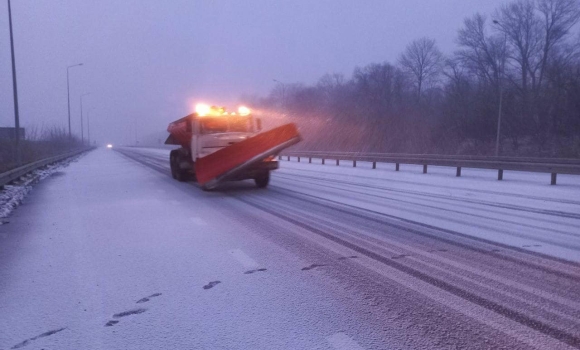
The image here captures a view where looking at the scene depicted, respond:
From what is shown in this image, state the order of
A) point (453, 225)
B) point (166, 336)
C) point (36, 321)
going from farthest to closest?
point (453, 225) → point (36, 321) → point (166, 336)

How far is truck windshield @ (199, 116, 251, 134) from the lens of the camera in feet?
52.6

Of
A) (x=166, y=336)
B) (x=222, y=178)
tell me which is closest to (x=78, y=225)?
(x=222, y=178)

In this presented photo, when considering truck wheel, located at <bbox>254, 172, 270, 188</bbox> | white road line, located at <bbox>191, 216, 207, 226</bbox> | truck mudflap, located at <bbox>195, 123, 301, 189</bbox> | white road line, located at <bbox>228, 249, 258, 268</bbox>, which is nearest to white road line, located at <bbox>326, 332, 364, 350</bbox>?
white road line, located at <bbox>228, 249, 258, 268</bbox>

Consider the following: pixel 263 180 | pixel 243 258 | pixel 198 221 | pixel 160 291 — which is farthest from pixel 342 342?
pixel 263 180

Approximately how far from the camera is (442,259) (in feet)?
20.7

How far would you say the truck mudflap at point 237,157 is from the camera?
13883 mm

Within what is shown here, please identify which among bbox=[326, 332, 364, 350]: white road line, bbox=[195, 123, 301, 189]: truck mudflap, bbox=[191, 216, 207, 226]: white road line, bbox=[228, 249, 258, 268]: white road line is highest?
bbox=[195, 123, 301, 189]: truck mudflap

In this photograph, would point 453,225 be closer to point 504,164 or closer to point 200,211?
point 200,211

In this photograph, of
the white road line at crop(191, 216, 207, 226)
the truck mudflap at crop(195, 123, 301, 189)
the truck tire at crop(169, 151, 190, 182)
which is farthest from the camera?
the truck tire at crop(169, 151, 190, 182)

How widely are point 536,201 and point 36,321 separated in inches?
483

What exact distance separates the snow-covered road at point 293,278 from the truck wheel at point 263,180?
14.8 ft

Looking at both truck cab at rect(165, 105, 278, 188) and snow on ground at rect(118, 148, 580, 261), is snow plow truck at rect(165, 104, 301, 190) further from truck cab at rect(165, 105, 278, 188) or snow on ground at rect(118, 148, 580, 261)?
snow on ground at rect(118, 148, 580, 261)

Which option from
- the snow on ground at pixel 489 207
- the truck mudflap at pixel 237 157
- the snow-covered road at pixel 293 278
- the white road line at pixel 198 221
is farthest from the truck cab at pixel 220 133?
the white road line at pixel 198 221

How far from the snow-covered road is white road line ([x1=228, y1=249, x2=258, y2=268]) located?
0.10 ft
